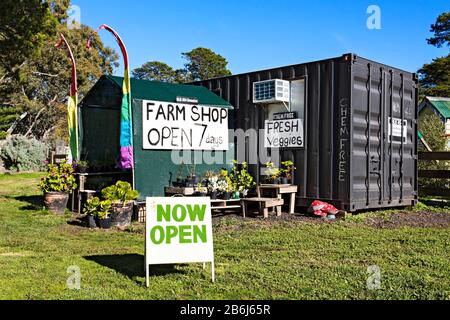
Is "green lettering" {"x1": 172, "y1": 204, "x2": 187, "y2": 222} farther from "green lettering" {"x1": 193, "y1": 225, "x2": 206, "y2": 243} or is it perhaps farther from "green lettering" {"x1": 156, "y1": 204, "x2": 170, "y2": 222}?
"green lettering" {"x1": 193, "y1": 225, "x2": 206, "y2": 243}

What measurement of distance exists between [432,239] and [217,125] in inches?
218

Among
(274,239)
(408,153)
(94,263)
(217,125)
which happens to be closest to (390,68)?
(408,153)

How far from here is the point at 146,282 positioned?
4863 mm

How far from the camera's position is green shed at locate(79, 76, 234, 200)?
998 centimetres

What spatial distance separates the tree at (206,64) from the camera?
57875 millimetres

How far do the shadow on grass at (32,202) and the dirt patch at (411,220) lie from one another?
7356 mm

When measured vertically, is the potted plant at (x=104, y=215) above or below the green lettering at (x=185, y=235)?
below

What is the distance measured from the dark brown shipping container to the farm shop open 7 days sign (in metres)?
0.82

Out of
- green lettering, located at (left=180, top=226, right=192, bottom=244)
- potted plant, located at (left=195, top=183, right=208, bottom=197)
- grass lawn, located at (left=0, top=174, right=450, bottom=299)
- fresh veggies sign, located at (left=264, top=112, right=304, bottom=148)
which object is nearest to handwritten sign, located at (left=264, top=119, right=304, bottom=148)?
fresh veggies sign, located at (left=264, top=112, right=304, bottom=148)

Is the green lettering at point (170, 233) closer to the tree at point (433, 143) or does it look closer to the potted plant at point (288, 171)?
the potted plant at point (288, 171)

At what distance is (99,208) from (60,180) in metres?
2.18

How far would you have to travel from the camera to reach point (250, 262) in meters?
5.86

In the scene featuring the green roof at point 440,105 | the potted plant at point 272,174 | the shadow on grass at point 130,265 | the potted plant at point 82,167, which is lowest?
the shadow on grass at point 130,265

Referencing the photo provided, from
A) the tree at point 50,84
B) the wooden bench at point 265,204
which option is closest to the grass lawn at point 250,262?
the wooden bench at point 265,204
